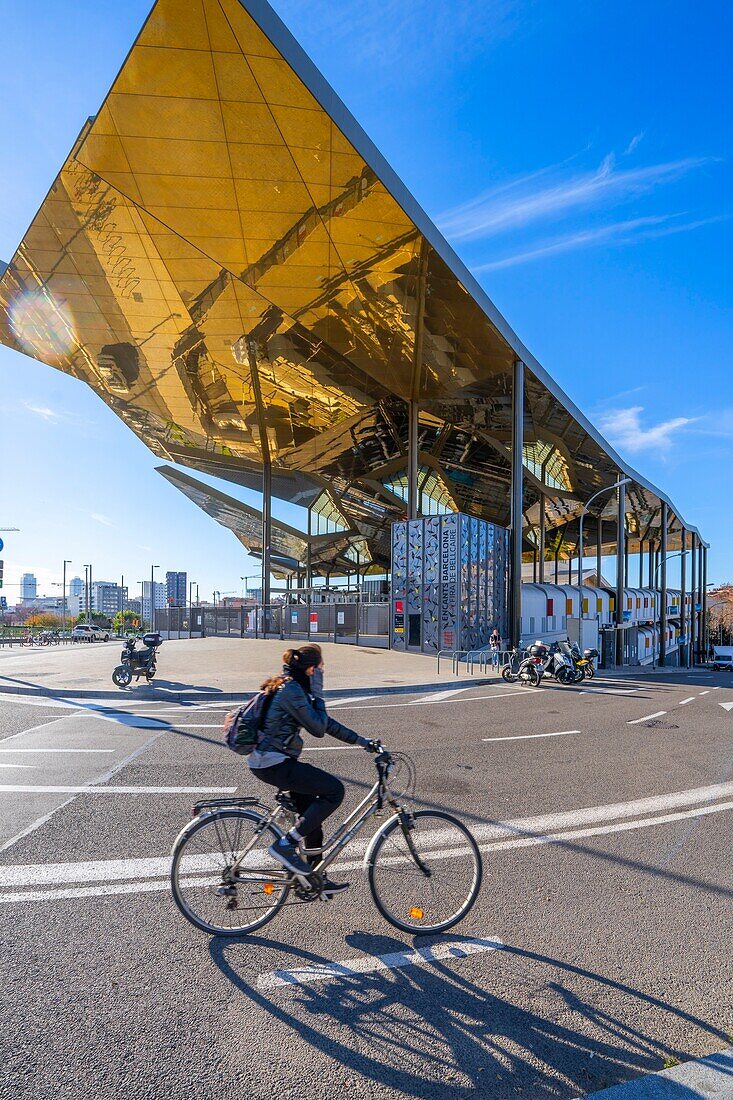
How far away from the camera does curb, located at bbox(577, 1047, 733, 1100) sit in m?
2.37

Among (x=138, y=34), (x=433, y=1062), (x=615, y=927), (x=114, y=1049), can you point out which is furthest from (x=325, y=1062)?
(x=138, y=34)

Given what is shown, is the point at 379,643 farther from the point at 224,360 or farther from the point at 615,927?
the point at 615,927

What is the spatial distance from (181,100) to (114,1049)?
19595 mm

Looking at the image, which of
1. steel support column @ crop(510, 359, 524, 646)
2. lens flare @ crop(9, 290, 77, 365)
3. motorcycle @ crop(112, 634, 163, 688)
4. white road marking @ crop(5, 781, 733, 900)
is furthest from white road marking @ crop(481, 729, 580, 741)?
lens flare @ crop(9, 290, 77, 365)

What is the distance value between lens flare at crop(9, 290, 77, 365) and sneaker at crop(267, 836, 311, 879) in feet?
95.2

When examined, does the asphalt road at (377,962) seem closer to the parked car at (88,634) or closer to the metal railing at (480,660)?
the metal railing at (480,660)

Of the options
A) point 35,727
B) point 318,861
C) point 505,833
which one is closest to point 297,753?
point 318,861

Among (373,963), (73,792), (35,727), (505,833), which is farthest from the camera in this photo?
(35,727)

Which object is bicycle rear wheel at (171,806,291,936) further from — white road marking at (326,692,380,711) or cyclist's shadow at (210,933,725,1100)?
white road marking at (326,692,380,711)

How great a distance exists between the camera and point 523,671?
1761 centimetres

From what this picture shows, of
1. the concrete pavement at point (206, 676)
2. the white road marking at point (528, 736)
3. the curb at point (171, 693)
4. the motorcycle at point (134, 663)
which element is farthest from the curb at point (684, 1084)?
the motorcycle at point (134, 663)

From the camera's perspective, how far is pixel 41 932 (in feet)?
11.8

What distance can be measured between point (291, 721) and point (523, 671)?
15177mm

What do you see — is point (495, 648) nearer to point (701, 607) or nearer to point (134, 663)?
point (134, 663)
